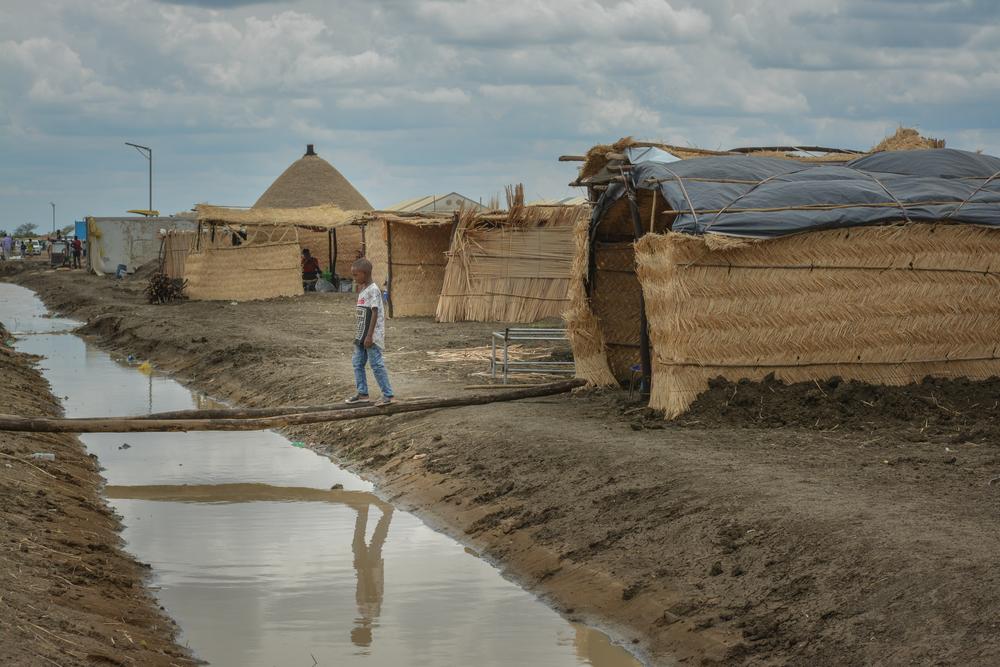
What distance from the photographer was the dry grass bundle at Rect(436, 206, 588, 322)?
21641mm

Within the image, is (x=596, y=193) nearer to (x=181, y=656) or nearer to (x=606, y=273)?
(x=606, y=273)

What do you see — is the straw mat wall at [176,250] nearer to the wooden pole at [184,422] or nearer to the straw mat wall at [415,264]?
the straw mat wall at [415,264]

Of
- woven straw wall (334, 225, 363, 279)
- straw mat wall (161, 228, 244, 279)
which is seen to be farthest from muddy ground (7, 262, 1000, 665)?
straw mat wall (161, 228, 244, 279)

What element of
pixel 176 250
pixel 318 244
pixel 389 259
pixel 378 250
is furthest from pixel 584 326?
pixel 176 250

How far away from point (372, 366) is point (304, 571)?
3.37 metres

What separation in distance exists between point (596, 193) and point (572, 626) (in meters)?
6.94

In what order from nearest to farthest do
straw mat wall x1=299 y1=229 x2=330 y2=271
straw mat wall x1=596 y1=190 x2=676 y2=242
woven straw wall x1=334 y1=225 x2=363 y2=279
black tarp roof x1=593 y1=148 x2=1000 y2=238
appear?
black tarp roof x1=593 y1=148 x2=1000 y2=238, straw mat wall x1=596 y1=190 x2=676 y2=242, woven straw wall x1=334 y1=225 x2=363 y2=279, straw mat wall x1=299 y1=229 x2=330 y2=271

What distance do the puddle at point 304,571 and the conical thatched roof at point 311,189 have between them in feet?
115

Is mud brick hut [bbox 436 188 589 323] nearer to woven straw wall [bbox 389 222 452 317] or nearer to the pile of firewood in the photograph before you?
woven straw wall [bbox 389 222 452 317]

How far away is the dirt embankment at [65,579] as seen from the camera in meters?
5.43

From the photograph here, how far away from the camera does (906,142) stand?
1330cm

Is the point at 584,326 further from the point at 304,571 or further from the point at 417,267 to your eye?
the point at 417,267

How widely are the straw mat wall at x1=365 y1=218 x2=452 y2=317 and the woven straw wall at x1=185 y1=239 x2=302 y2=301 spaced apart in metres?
6.75

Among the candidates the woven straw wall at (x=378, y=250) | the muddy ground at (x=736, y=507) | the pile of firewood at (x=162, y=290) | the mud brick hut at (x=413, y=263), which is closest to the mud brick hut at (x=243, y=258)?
the pile of firewood at (x=162, y=290)
